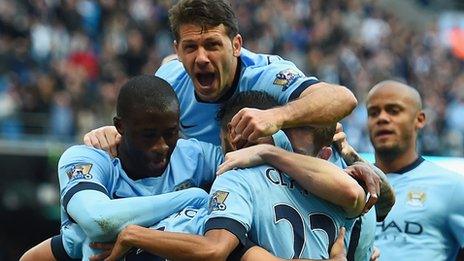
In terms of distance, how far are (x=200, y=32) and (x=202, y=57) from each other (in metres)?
0.12

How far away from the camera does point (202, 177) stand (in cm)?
542

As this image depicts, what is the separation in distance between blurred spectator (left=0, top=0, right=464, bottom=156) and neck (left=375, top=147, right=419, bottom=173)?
305 inches

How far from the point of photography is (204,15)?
5.74 metres

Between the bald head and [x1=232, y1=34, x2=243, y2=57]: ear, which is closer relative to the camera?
[x1=232, y1=34, x2=243, y2=57]: ear

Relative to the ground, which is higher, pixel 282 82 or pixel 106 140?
pixel 282 82

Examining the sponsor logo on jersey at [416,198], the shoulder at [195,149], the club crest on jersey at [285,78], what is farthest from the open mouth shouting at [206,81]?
the sponsor logo on jersey at [416,198]

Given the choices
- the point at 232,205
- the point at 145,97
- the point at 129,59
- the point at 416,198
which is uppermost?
the point at 145,97

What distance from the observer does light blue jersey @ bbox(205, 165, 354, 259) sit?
483cm

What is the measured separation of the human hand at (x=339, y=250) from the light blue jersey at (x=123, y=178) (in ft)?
A: 2.15

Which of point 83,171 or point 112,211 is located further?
point 83,171

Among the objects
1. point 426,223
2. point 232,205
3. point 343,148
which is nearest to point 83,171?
point 232,205

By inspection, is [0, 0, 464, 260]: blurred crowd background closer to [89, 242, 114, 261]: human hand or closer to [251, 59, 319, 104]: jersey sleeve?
[251, 59, 319, 104]: jersey sleeve

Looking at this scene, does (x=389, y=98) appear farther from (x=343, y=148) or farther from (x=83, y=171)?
(x=83, y=171)

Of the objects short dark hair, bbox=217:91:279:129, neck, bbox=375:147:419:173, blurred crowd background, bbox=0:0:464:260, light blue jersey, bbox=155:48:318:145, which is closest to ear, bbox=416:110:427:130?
neck, bbox=375:147:419:173
